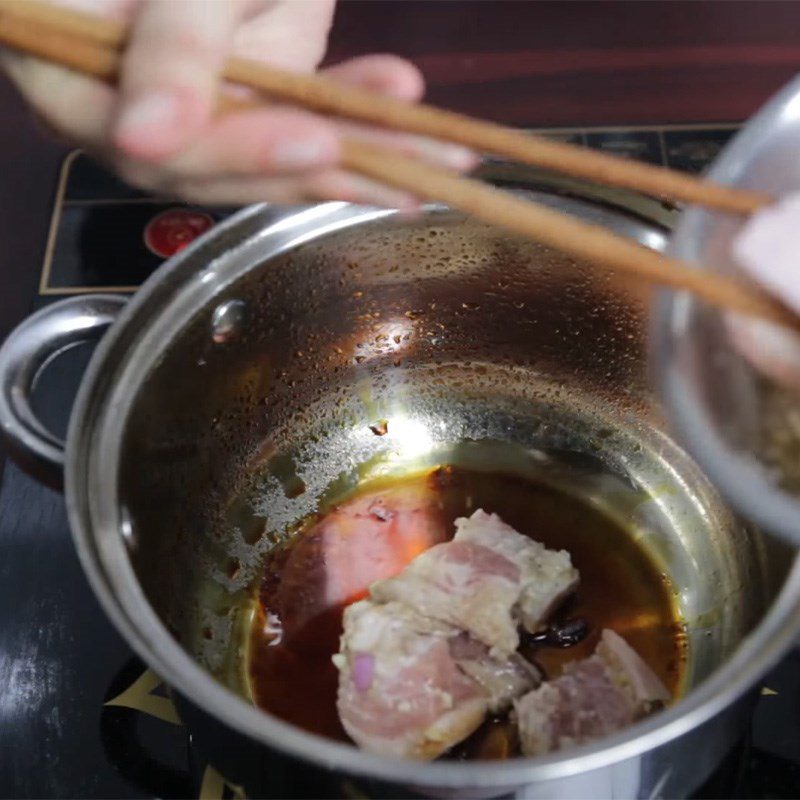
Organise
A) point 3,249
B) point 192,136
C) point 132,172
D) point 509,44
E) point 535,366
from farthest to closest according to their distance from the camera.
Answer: point 509,44 < point 3,249 < point 535,366 < point 132,172 < point 192,136

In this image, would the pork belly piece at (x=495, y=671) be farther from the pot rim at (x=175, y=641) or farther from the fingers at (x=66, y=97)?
the fingers at (x=66, y=97)

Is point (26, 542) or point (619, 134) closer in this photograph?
point (26, 542)

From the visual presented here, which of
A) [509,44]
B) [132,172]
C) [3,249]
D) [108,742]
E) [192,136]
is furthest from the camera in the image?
[509,44]

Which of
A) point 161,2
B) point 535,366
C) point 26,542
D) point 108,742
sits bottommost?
point 108,742

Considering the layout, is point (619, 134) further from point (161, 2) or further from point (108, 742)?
point (108, 742)

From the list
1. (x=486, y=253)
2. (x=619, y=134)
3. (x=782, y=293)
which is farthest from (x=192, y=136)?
(x=619, y=134)

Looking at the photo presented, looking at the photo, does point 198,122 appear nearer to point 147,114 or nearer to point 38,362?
point 147,114

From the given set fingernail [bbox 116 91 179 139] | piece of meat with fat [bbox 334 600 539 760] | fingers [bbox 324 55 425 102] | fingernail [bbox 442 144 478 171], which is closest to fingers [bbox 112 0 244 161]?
fingernail [bbox 116 91 179 139]

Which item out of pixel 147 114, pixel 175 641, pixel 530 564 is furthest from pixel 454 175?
pixel 530 564
